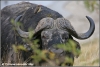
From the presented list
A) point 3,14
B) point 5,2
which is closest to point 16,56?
point 3,14

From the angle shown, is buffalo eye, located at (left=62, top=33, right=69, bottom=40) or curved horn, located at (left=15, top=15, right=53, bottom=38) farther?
curved horn, located at (left=15, top=15, right=53, bottom=38)

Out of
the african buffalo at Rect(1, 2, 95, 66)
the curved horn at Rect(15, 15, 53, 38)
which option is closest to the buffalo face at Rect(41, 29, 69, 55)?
the african buffalo at Rect(1, 2, 95, 66)

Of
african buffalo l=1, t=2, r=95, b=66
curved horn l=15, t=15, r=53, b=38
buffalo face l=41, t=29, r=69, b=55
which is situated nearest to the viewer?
buffalo face l=41, t=29, r=69, b=55

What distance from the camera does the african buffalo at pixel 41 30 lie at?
9906 millimetres

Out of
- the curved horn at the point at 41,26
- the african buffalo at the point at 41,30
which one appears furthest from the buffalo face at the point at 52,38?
the curved horn at the point at 41,26

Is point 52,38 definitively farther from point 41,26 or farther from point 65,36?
point 41,26

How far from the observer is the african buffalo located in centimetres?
991

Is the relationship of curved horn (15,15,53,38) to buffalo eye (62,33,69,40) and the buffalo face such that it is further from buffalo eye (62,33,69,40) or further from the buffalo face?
buffalo eye (62,33,69,40)

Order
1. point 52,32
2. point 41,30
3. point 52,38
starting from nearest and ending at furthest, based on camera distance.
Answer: point 52,38
point 52,32
point 41,30

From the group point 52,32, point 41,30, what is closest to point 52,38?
point 52,32

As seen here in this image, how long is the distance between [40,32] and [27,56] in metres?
0.72

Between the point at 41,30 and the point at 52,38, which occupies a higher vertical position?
the point at 41,30

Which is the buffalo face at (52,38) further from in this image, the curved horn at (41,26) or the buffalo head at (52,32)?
the curved horn at (41,26)

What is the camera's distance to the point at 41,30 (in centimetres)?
1030
